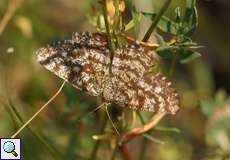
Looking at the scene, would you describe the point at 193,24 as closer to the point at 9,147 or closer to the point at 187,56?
the point at 187,56

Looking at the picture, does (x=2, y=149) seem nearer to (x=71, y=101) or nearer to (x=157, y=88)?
(x=71, y=101)

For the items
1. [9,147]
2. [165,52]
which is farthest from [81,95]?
[165,52]

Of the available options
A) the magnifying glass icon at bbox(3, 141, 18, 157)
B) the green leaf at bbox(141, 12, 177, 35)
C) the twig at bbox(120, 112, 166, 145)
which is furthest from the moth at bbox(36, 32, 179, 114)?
the magnifying glass icon at bbox(3, 141, 18, 157)

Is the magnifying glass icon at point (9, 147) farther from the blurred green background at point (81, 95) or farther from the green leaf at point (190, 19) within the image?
the green leaf at point (190, 19)

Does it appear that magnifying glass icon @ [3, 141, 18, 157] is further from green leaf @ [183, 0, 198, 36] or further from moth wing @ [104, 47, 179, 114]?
green leaf @ [183, 0, 198, 36]

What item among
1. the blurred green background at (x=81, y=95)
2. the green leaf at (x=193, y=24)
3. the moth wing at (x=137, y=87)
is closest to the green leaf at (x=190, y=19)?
the green leaf at (x=193, y=24)
